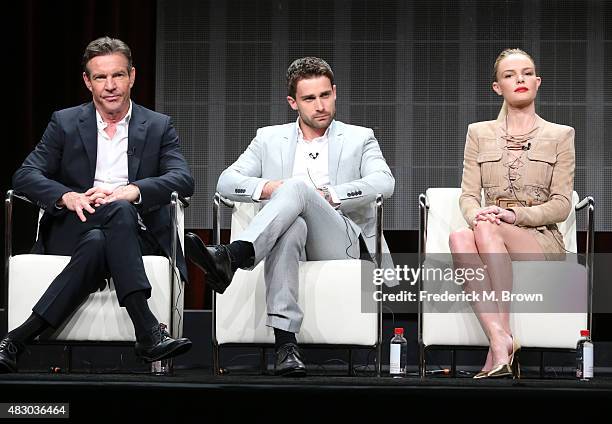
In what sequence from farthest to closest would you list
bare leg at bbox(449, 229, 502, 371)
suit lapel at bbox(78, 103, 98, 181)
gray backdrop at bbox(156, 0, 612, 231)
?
gray backdrop at bbox(156, 0, 612, 231) < suit lapel at bbox(78, 103, 98, 181) < bare leg at bbox(449, 229, 502, 371)

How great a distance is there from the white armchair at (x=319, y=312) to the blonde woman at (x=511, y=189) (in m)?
0.36

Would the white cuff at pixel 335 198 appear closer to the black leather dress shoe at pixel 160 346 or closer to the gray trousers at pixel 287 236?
the gray trousers at pixel 287 236

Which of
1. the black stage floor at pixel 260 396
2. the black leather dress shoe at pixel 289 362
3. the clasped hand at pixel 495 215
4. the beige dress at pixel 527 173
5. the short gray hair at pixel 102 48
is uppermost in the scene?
the short gray hair at pixel 102 48

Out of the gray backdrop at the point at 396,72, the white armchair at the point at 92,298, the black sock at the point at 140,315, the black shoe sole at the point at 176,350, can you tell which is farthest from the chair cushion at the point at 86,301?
the gray backdrop at the point at 396,72

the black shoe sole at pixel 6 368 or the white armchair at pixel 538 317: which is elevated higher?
the white armchair at pixel 538 317

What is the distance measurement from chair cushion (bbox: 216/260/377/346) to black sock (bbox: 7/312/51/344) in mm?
623

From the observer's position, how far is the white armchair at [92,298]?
3822 mm

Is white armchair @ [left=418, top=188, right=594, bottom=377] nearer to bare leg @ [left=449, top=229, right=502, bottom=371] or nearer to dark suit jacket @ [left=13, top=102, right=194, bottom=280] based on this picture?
bare leg @ [left=449, top=229, right=502, bottom=371]

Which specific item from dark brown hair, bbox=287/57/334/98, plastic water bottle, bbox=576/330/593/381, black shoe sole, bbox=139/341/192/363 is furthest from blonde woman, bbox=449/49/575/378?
black shoe sole, bbox=139/341/192/363

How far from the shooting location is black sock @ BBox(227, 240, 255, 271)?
3.59 m

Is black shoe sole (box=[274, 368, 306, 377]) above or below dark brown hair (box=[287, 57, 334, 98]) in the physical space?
below

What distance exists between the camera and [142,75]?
18.4ft

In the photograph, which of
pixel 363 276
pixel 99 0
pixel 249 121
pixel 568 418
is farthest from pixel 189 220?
pixel 568 418

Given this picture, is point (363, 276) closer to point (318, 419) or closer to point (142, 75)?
point (318, 419)
